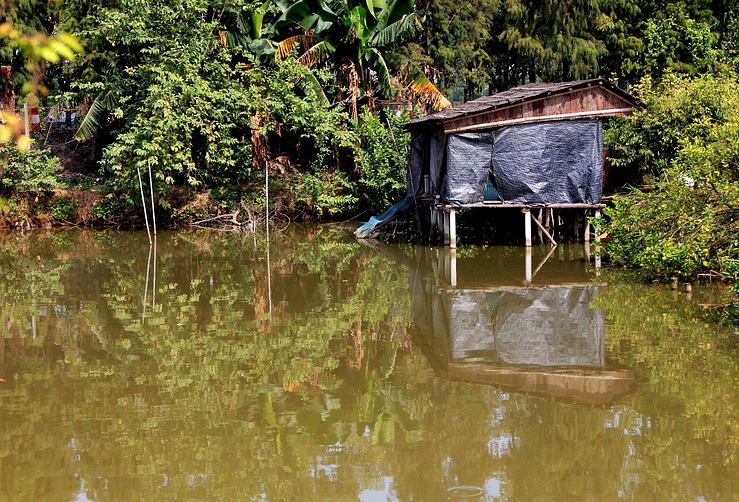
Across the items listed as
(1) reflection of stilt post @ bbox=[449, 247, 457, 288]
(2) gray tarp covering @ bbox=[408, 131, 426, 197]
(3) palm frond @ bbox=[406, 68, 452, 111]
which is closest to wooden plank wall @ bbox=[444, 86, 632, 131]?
(1) reflection of stilt post @ bbox=[449, 247, 457, 288]

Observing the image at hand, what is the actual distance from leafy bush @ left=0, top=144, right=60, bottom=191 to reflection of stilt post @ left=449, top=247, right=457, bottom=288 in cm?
1143

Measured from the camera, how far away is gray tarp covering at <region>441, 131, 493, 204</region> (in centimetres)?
1695

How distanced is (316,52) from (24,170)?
833cm

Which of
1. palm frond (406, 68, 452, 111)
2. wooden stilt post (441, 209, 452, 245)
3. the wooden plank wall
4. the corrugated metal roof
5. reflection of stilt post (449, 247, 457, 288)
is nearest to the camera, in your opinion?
reflection of stilt post (449, 247, 457, 288)

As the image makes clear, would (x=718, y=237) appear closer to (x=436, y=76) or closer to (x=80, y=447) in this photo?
(x=80, y=447)

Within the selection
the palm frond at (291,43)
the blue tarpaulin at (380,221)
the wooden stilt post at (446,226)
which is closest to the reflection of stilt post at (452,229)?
the wooden stilt post at (446,226)

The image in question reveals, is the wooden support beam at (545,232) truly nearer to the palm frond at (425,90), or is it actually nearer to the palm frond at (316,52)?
the palm frond at (425,90)

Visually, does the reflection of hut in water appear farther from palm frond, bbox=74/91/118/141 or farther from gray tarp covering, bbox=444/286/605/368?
palm frond, bbox=74/91/118/141

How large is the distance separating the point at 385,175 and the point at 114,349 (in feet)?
42.7

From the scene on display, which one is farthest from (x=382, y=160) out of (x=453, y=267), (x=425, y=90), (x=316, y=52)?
(x=453, y=267)

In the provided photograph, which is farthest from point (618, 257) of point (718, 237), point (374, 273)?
point (374, 273)

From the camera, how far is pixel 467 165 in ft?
56.0

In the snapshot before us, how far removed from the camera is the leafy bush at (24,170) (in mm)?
21531

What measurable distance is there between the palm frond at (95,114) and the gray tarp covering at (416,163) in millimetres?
8109
